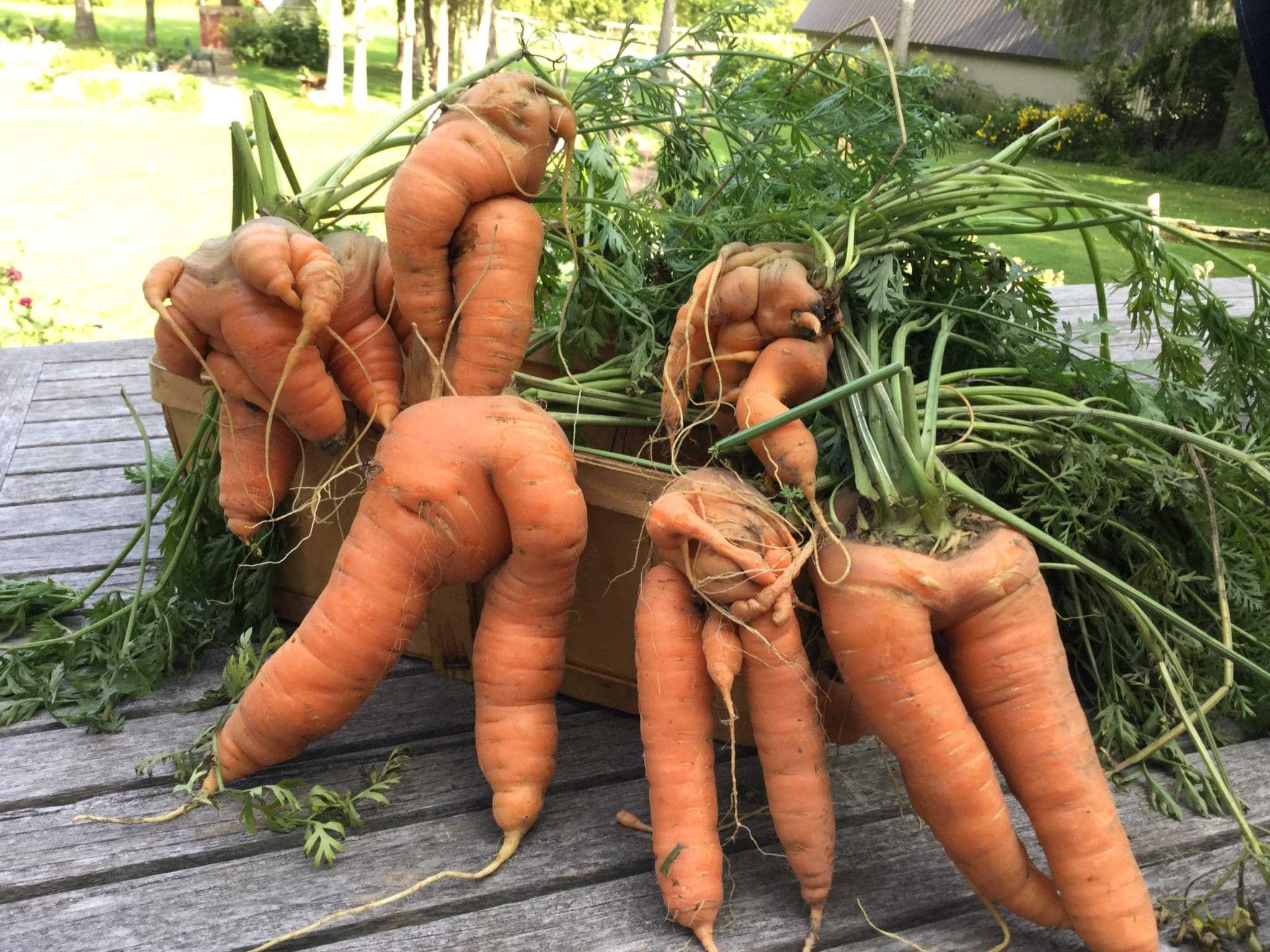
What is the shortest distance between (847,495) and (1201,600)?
57cm

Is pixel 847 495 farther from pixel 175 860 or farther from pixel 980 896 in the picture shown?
pixel 175 860

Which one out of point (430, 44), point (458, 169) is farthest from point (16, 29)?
point (458, 169)

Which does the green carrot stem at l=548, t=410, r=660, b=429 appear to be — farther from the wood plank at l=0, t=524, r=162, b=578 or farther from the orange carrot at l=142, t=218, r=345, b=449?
the wood plank at l=0, t=524, r=162, b=578

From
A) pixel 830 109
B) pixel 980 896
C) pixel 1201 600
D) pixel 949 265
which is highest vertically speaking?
pixel 830 109

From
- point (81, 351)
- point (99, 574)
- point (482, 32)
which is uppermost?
point (482, 32)

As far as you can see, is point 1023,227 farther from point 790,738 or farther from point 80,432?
point 80,432

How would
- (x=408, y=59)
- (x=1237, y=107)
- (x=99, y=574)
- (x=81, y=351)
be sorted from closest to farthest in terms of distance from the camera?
1. (x=99, y=574)
2. (x=81, y=351)
3. (x=1237, y=107)
4. (x=408, y=59)

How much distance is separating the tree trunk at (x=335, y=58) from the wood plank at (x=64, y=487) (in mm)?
11216

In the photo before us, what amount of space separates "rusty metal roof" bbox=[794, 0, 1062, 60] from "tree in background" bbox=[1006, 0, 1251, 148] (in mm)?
2281

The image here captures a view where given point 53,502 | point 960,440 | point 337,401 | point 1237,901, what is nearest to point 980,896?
point 1237,901

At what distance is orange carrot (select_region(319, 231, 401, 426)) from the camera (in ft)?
4.90

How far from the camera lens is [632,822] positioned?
1327 mm

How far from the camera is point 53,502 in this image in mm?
2199

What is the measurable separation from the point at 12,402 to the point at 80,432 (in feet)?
1.07
